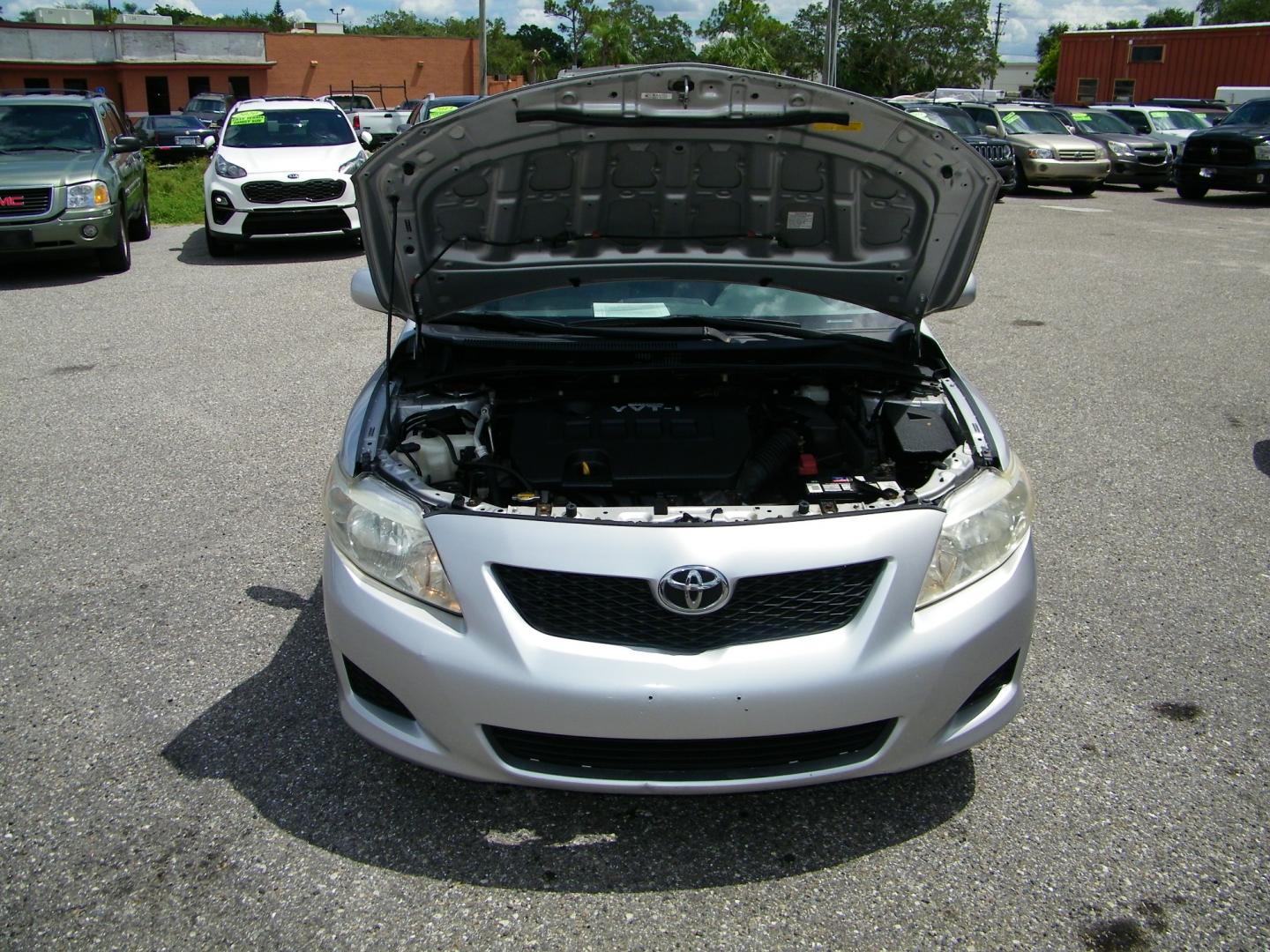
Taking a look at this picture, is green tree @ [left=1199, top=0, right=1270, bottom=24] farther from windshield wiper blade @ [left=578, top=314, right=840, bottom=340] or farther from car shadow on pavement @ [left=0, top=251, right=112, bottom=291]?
windshield wiper blade @ [left=578, top=314, right=840, bottom=340]

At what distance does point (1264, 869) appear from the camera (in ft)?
8.57

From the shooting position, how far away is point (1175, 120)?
2395 centimetres

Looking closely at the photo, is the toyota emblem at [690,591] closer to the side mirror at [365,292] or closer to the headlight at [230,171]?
the side mirror at [365,292]

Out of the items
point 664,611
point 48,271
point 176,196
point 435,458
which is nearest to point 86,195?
point 48,271

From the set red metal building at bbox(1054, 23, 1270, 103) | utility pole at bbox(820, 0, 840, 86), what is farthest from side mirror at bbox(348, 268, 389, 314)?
red metal building at bbox(1054, 23, 1270, 103)

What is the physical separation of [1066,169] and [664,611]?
61.2 feet

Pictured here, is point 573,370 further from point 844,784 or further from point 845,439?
point 844,784

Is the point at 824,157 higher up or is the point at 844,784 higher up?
the point at 824,157

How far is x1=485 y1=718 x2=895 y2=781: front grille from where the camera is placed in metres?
2.47

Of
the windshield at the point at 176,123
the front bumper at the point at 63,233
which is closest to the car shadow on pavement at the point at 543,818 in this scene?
the front bumper at the point at 63,233

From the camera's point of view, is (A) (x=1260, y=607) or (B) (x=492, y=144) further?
(A) (x=1260, y=607)

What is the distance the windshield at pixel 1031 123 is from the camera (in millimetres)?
19578

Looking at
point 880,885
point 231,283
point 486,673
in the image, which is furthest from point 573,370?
point 231,283

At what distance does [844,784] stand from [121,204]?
10556 millimetres
